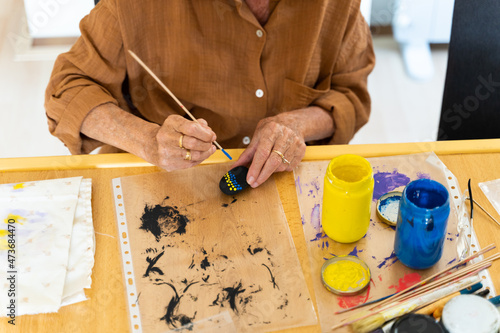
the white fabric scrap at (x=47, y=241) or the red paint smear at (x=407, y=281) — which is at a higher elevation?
the white fabric scrap at (x=47, y=241)

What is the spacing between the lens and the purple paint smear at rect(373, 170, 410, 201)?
1.15 meters

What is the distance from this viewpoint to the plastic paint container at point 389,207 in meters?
1.09

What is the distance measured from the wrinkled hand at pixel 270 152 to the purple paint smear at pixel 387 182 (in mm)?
173

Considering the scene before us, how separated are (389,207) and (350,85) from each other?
47 cm

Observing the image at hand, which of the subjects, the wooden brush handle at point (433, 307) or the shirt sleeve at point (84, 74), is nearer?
the wooden brush handle at point (433, 307)

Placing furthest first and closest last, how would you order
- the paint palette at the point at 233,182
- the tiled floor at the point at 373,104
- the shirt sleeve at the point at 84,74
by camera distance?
the tiled floor at the point at 373,104 < the shirt sleeve at the point at 84,74 < the paint palette at the point at 233,182

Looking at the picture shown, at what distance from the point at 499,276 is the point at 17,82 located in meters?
2.42

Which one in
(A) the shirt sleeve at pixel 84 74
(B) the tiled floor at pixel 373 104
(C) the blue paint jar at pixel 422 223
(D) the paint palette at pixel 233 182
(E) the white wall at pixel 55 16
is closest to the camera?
Answer: (C) the blue paint jar at pixel 422 223

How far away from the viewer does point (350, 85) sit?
1.47 metres

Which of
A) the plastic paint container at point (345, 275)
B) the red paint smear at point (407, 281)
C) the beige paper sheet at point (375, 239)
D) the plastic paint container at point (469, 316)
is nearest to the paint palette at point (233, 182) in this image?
the beige paper sheet at point (375, 239)

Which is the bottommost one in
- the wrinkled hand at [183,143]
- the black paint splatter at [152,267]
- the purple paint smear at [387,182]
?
the purple paint smear at [387,182]

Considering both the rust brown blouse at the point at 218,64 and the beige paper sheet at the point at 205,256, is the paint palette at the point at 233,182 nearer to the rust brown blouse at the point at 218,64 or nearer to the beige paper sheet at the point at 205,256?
the beige paper sheet at the point at 205,256

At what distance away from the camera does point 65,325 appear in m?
0.93

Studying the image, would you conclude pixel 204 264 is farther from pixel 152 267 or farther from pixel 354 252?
pixel 354 252
